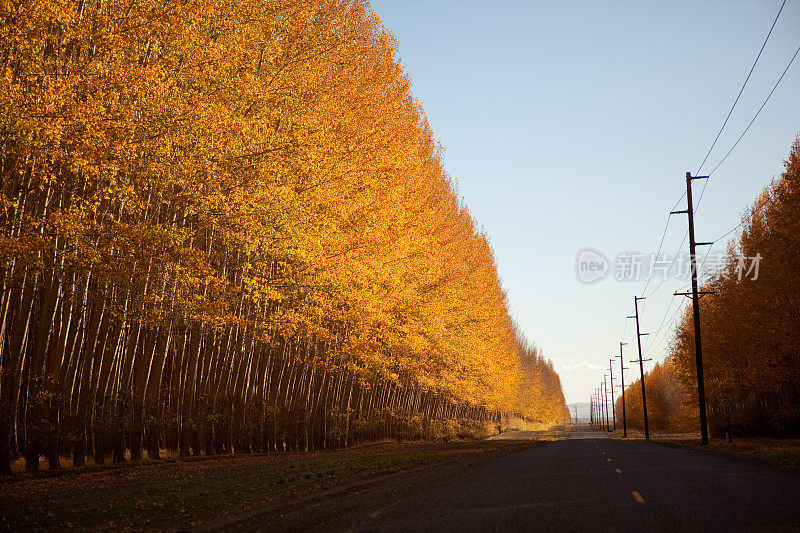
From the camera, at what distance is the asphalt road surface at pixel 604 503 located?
7706 millimetres

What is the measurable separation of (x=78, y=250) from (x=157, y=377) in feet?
20.5

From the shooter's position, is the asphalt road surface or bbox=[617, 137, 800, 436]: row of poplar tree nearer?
the asphalt road surface

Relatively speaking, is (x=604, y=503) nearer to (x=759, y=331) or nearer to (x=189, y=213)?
(x=189, y=213)

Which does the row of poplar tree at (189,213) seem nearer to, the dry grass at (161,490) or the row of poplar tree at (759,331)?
the dry grass at (161,490)

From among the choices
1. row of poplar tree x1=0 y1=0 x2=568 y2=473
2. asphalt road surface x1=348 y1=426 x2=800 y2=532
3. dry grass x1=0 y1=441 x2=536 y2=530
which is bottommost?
dry grass x1=0 y1=441 x2=536 y2=530

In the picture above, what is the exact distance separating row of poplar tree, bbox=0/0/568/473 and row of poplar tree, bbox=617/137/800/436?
17.9 m

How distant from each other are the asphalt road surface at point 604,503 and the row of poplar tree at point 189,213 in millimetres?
7621

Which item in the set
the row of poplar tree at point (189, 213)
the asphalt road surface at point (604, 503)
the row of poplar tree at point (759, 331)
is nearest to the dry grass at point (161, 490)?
the row of poplar tree at point (189, 213)

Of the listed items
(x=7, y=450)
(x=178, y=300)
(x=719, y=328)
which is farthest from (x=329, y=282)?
(x=719, y=328)

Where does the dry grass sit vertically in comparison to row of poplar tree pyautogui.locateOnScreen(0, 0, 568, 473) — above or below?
below

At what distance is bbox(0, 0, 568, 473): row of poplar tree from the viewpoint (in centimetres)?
1194

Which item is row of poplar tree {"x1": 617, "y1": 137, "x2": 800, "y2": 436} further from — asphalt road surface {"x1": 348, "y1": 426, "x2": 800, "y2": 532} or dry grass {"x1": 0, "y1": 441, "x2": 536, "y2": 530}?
dry grass {"x1": 0, "y1": 441, "x2": 536, "y2": 530}

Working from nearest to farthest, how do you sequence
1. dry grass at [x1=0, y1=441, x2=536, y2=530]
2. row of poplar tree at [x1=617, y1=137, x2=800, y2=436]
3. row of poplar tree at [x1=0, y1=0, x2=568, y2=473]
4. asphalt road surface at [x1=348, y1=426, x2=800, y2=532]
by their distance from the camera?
1. asphalt road surface at [x1=348, y1=426, x2=800, y2=532]
2. dry grass at [x1=0, y1=441, x2=536, y2=530]
3. row of poplar tree at [x1=0, y1=0, x2=568, y2=473]
4. row of poplar tree at [x1=617, y1=137, x2=800, y2=436]

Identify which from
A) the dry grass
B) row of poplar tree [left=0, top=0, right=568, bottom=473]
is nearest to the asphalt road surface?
the dry grass
